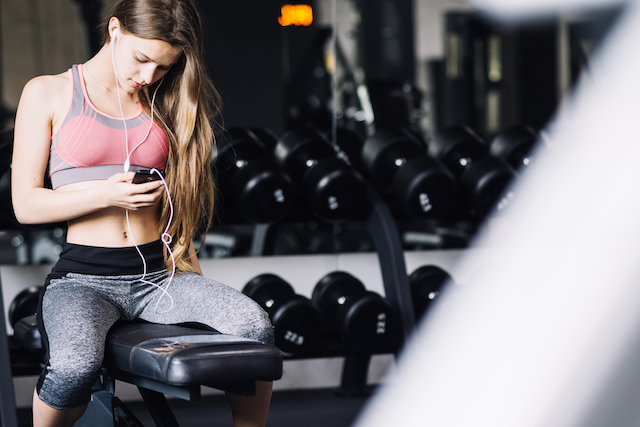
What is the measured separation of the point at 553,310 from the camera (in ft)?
8.18

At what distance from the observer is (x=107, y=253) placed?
1.38 metres

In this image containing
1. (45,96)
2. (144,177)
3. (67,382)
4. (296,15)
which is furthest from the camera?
(296,15)

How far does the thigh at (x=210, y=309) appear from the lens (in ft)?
4.18

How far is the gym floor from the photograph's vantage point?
85.0 inches

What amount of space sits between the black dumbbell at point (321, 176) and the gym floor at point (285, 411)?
73cm

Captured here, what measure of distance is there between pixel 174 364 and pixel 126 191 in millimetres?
380

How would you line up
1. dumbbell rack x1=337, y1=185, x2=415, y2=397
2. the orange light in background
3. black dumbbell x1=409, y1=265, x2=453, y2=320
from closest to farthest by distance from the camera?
dumbbell rack x1=337, y1=185, x2=415, y2=397 → black dumbbell x1=409, y1=265, x2=453, y2=320 → the orange light in background

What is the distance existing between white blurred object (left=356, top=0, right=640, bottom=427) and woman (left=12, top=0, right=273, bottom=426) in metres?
1.00

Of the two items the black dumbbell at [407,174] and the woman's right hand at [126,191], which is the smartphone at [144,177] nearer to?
the woman's right hand at [126,191]

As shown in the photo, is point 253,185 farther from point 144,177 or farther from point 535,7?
point 535,7

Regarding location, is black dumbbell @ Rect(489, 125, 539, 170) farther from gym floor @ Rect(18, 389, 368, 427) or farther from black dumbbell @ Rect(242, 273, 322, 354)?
gym floor @ Rect(18, 389, 368, 427)

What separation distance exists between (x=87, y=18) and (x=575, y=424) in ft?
7.76

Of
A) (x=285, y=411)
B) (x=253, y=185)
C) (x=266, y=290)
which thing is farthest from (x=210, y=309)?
(x=285, y=411)

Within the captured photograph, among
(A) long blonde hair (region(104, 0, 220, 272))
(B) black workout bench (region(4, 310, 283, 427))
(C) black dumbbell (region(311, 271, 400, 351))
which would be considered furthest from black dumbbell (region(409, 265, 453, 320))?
(B) black workout bench (region(4, 310, 283, 427))
